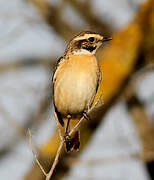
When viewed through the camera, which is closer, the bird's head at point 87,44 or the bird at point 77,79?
the bird at point 77,79

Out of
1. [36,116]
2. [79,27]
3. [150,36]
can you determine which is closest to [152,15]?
[150,36]

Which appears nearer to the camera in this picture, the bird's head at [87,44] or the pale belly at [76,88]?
the pale belly at [76,88]

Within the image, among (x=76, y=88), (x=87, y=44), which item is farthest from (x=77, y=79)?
(x=87, y=44)

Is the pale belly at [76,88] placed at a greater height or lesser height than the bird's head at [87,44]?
lesser

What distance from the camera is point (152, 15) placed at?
31.0 feet

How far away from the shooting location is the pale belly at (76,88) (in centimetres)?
650

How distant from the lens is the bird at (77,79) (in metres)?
6.51

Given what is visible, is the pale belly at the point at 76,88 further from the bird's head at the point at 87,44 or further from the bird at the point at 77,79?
the bird's head at the point at 87,44

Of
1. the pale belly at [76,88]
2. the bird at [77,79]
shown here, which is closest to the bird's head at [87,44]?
the bird at [77,79]

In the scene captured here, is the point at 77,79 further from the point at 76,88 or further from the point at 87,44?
the point at 87,44

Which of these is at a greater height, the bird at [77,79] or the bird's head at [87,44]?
the bird's head at [87,44]

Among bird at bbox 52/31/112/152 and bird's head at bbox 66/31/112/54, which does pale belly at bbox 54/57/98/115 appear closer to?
bird at bbox 52/31/112/152

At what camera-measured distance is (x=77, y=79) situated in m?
6.50

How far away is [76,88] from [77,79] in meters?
0.10
